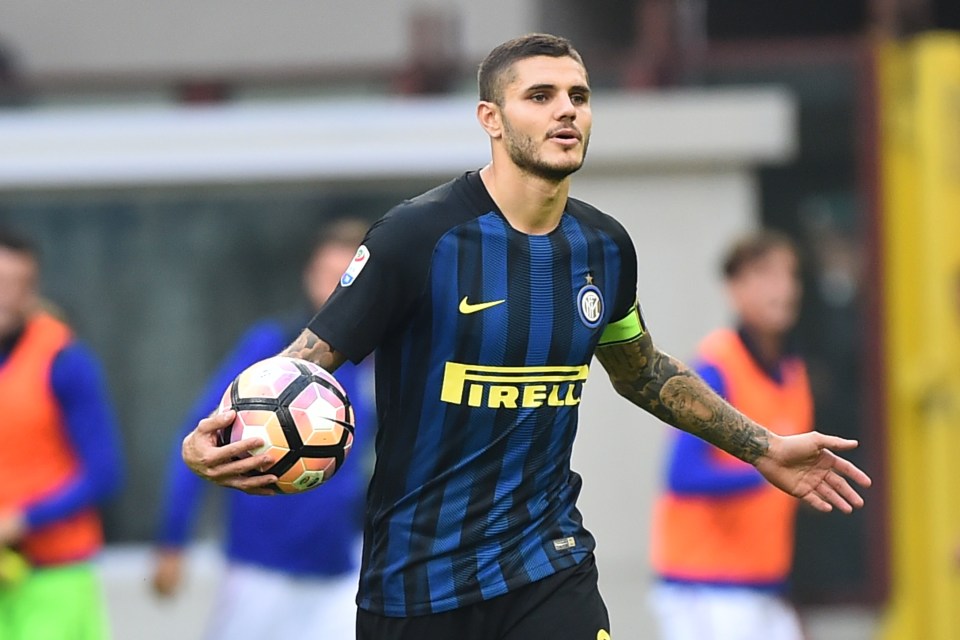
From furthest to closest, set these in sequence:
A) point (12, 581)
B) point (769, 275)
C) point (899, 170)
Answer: point (899, 170) < point (769, 275) < point (12, 581)

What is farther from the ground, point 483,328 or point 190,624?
point 483,328

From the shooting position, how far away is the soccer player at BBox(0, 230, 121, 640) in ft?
23.3

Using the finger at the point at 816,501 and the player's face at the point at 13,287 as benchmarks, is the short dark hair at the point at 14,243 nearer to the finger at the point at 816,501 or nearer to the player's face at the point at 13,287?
the player's face at the point at 13,287

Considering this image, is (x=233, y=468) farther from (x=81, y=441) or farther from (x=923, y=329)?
(x=923, y=329)

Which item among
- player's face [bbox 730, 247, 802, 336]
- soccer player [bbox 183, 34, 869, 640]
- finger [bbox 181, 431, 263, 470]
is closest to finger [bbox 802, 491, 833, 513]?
soccer player [bbox 183, 34, 869, 640]

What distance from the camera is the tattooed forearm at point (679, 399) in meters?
5.32

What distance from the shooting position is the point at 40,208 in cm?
1091

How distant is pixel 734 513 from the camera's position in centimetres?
770

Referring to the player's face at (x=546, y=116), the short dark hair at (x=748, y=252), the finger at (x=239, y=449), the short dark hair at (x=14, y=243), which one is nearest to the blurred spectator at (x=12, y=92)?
the short dark hair at (x=14, y=243)

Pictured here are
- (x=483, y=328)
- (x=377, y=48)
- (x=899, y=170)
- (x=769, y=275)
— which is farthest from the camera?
(x=377, y=48)

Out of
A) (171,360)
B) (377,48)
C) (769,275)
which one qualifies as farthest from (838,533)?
(377,48)

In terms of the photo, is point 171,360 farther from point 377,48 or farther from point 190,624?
point 377,48

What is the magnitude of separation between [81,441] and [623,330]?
2.89 meters

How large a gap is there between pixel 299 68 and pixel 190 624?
3.50m
